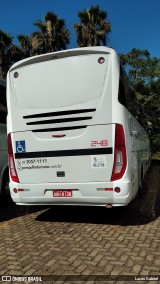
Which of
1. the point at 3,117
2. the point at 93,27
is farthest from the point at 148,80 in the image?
the point at 3,117

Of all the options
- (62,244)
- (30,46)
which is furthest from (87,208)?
(30,46)

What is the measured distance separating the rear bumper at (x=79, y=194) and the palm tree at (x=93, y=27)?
1826cm

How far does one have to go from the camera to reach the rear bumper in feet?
19.8

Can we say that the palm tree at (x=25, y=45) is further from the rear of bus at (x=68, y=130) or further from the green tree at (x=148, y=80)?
the rear of bus at (x=68, y=130)

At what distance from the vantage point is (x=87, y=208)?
7.81 metres

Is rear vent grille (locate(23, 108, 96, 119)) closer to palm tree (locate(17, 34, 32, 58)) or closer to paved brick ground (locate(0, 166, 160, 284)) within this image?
paved brick ground (locate(0, 166, 160, 284))

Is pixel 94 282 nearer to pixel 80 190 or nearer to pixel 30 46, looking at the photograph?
pixel 80 190

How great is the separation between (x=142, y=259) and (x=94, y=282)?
90cm

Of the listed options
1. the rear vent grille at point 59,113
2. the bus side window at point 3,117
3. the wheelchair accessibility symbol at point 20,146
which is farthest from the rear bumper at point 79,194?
the bus side window at point 3,117

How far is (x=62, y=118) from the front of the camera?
6.25 metres

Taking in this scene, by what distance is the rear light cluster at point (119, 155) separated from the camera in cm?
600

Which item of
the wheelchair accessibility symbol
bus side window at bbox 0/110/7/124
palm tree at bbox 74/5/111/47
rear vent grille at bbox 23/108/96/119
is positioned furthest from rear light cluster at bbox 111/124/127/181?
palm tree at bbox 74/5/111/47

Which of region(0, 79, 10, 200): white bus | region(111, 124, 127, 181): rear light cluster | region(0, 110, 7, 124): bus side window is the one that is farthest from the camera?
region(0, 110, 7, 124): bus side window

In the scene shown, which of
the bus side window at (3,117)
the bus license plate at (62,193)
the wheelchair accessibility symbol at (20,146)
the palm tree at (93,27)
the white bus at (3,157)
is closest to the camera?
the bus license plate at (62,193)
